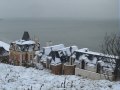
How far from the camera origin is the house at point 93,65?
30358mm

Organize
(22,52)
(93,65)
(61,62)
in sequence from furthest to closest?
(22,52)
(61,62)
(93,65)

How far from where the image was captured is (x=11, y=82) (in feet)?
47.0

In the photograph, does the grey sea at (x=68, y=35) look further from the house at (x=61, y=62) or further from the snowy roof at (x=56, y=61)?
the snowy roof at (x=56, y=61)

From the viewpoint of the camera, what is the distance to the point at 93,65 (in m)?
32.4

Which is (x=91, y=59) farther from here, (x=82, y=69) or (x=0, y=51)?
(x=0, y=51)

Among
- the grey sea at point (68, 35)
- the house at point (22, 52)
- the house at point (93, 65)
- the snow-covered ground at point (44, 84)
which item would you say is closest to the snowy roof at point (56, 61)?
the house at point (93, 65)

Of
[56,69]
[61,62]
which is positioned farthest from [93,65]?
[61,62]

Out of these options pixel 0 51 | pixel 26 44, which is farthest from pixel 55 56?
pixel 0 51

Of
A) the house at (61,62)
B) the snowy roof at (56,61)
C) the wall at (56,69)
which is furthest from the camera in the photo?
the snowy roof at (56,61)

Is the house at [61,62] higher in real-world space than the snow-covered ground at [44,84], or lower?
higher

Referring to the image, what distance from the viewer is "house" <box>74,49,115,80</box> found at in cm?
3036

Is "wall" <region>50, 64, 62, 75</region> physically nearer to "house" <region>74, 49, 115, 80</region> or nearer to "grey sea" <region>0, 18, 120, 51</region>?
"house" <region>74, 49, 115, 80</region>

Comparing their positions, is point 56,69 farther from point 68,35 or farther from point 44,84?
point 68,35

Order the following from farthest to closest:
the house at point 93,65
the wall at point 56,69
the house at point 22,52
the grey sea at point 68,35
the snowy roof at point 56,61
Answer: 1. the grey sea at point 68,35
2. the house at point 22,52
3. the snowy roof at point 56,61
4. the wall at point 56,69
5. the house at point 93,65
